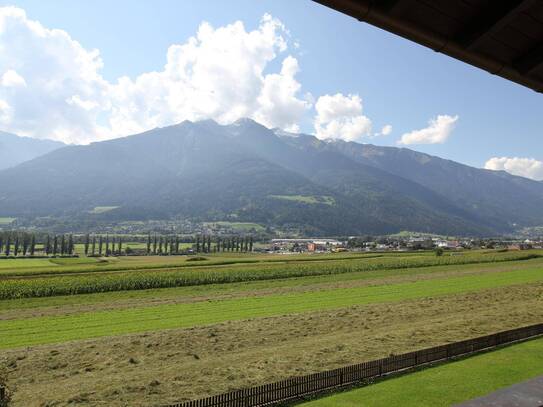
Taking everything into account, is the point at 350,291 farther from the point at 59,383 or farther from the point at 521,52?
the point at 521,52

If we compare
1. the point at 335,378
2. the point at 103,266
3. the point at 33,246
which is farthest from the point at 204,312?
the point at 33,246

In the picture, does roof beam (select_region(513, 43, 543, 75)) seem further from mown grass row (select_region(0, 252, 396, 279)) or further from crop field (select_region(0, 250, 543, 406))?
mown grass row (select_region(0, 252, 396, 279))

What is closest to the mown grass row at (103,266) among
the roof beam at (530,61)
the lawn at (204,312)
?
the lawn at (204,312)

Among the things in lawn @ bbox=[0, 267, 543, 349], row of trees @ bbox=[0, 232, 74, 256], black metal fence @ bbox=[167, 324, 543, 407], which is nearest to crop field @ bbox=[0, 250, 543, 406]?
lawn @ bbox=[0, 267, 543, 349]

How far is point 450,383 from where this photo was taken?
21.8 metres

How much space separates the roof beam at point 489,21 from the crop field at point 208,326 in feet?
64.3

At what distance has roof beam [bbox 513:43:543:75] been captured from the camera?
7766 mm

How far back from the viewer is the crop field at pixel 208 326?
2295 cm

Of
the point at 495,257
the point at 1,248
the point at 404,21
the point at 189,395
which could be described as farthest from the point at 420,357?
the point at 1,248

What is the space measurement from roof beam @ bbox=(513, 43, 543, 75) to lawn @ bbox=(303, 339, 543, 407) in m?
16.2

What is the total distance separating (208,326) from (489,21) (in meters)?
32.5

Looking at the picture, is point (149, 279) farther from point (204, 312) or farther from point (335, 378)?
point (335, 378)

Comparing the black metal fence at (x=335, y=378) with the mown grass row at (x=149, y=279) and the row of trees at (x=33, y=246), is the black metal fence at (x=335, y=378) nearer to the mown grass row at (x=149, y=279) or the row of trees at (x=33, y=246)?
the mown grass row at (x=149, y=279)

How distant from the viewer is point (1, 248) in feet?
551
